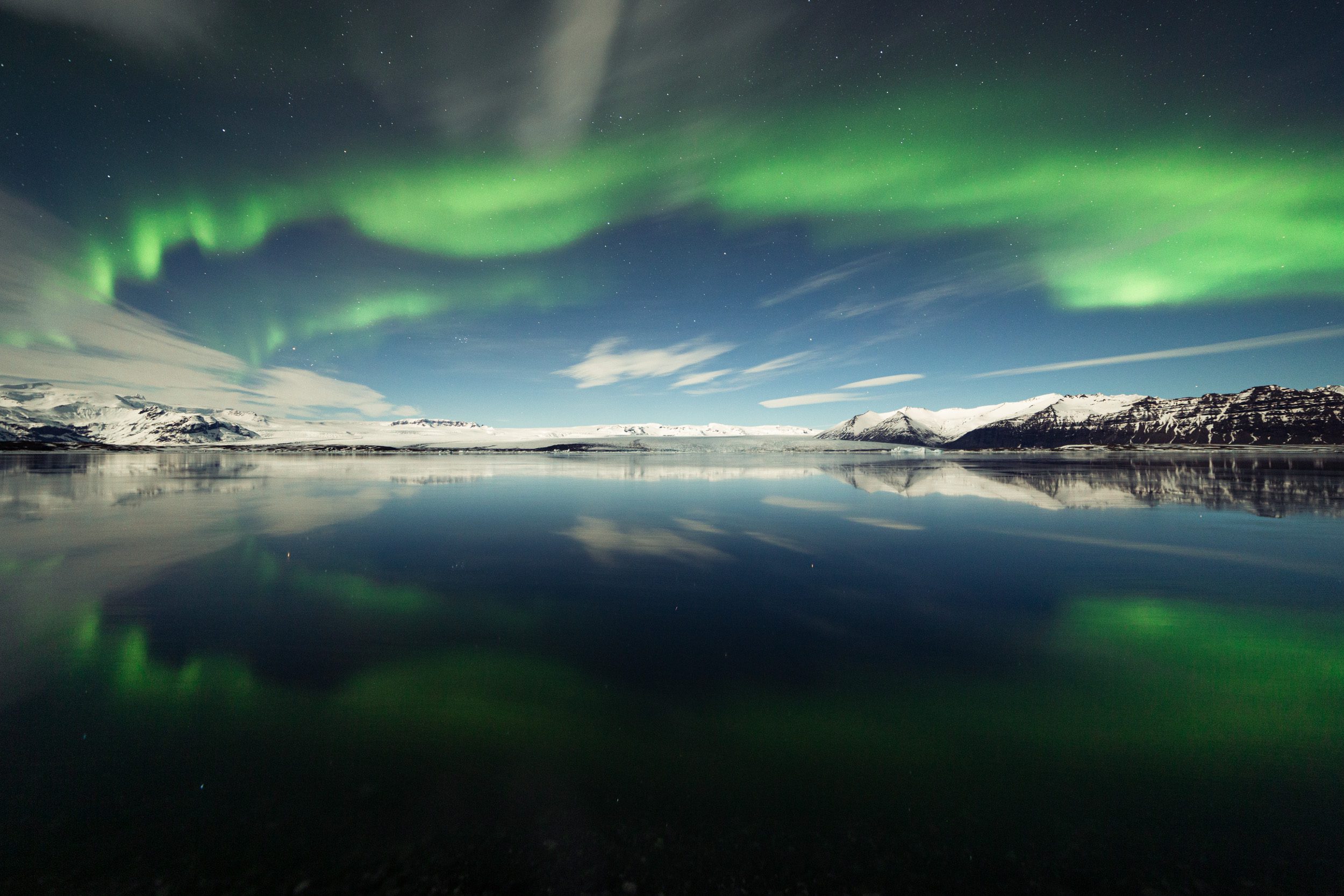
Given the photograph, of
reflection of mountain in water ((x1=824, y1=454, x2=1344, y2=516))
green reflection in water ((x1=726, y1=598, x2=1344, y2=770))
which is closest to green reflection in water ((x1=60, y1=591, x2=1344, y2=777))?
green reflection in water ((x1=726, y1=598, x2=1344, y2=770))

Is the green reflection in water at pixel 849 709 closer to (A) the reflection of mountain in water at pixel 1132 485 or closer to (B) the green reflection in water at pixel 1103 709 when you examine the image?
(B) the green reflection in water at pixel 1103 709

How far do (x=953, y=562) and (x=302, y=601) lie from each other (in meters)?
18.4

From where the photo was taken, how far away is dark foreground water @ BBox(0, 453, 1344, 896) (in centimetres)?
491

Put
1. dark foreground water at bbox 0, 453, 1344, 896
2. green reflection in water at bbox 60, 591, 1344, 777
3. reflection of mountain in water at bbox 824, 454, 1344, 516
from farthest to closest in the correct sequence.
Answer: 1. reflection of mountain in water at bbox 824, 454, 1344, 516
2. green reflection in water at bbox 60, 591, 1344, 777
3. dark foreground water at bbox 0, 453, 1344, 896

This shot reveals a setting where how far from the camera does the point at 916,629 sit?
10656mm

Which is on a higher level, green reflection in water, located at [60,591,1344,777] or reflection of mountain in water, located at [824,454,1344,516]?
reflection of mountain in water, located at [824,454,1344,516]

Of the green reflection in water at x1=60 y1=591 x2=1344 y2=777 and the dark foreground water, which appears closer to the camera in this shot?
the dark foreground water

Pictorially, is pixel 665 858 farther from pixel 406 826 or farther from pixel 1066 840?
pixel 1066 840

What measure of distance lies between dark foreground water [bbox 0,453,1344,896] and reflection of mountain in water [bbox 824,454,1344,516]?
1681 cm

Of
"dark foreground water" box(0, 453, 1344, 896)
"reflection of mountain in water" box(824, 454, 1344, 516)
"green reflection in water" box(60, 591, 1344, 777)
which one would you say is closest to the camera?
"dark foreground water" box(0, 453, 1344, 896)

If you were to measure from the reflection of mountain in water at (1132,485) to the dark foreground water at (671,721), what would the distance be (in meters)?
16.8

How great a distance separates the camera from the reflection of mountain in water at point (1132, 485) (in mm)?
30953

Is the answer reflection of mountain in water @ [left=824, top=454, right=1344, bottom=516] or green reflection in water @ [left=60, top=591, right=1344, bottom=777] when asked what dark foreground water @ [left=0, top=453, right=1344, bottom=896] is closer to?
green reflection in water @ [left=60, top=591, right=1344, bottom=777]

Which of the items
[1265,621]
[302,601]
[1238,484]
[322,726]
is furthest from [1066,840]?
[1238,484]
